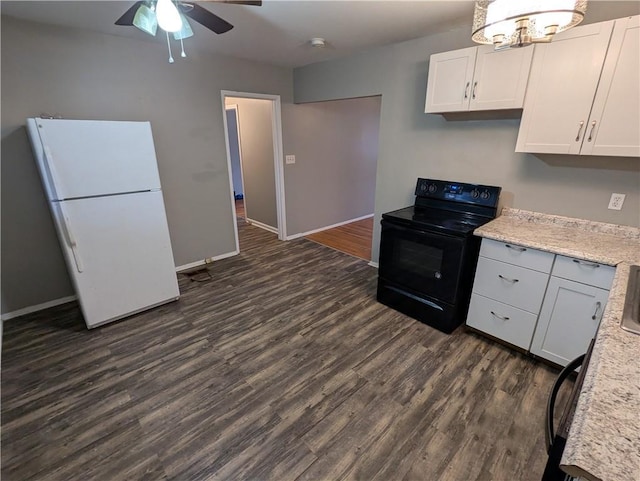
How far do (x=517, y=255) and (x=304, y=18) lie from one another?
231cm

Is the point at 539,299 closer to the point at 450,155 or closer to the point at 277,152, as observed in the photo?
the point at 450,155

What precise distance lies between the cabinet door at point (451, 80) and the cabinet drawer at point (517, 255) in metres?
1.08

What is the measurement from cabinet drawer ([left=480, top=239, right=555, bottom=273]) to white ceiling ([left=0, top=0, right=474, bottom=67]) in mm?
1658

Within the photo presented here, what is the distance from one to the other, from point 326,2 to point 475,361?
2.70 m

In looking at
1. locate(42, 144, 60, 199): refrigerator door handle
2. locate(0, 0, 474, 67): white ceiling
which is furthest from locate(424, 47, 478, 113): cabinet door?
locate(42, 144, 60, 199): refrigerator door handle

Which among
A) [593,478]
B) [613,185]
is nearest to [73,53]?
[593,478]

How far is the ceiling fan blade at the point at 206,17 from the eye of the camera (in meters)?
1.67

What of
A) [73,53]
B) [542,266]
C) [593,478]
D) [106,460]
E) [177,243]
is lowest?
[106,460]

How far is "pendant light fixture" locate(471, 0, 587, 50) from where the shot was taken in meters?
1.02

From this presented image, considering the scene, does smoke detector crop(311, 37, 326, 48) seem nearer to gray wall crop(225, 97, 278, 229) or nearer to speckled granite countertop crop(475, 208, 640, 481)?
gray wall crop(225, 97, 278, 229)

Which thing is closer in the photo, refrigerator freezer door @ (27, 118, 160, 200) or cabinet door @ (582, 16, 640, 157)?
cabinet door @ (582, 16, 640, 157)

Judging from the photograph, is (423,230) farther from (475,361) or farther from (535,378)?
(535,378)

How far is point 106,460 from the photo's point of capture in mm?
1481

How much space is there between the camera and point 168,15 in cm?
155
